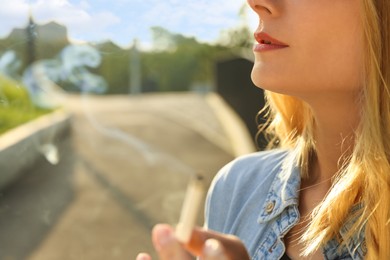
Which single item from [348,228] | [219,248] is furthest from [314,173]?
[219,248]

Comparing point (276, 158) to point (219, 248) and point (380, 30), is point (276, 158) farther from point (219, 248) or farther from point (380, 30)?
point (219, 248)

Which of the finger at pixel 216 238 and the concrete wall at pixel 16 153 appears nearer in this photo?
the finger at pixel 216 238

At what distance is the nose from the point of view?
1.16m

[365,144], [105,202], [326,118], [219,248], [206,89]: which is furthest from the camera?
[206,89]

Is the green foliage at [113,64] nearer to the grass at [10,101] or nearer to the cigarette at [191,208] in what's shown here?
the grass at [10,101]

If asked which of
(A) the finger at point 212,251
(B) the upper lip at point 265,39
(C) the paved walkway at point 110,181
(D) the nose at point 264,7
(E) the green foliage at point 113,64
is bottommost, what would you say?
(C) the paved walkway at point 110,181

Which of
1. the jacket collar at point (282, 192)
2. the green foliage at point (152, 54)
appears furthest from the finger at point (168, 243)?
the green foliage at point (152, 54)

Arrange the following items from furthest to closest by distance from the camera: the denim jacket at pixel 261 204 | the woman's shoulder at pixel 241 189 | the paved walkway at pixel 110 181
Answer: the paved walkway at pixel 110 181
the woman's shoulder at pixel 241 189
the denim jacket at pixel 261 204

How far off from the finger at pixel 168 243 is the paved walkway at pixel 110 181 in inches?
38.2

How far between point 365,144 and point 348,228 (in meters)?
0.16

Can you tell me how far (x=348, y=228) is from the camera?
A: 3.94 feet

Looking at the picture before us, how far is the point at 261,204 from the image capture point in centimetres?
139

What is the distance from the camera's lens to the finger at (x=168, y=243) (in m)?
0.78

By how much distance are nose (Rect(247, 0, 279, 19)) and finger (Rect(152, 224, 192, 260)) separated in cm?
52
